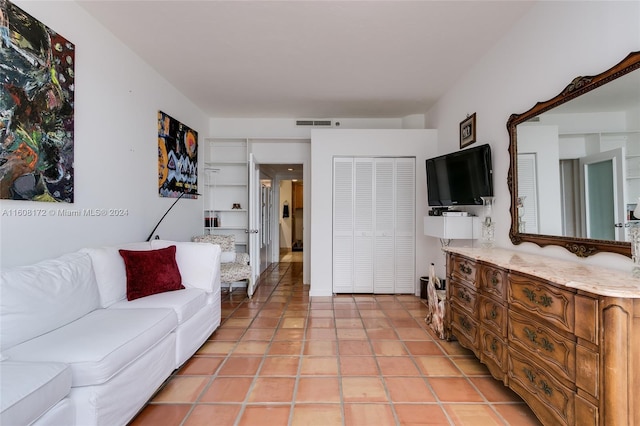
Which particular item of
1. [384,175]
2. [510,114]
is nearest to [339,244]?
[384,175]

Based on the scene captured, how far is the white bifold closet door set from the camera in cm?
434

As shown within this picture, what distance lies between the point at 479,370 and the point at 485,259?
92 centimetres

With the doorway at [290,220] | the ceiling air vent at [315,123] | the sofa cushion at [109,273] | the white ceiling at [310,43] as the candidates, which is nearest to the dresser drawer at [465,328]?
the white ceiling at [310,43]

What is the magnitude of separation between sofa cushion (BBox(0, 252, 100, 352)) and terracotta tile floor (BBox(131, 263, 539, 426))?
0.77 metres

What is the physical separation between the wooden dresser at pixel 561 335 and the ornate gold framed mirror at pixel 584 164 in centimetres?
22

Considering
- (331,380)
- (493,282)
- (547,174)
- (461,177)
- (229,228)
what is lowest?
(331,380)

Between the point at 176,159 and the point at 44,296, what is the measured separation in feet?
8.09

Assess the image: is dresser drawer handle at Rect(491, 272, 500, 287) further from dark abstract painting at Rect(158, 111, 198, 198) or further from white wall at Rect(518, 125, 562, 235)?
dark abstract painting at Rect(158, 111, 198, 198)

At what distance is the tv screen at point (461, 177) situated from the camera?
2855 millimetres

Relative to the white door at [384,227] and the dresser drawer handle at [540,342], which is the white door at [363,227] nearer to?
the white door at [384,227]

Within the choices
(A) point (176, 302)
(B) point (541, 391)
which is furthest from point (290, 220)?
(B) point (541, 391)

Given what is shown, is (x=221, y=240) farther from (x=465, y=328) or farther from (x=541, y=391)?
(x=541, y=391)

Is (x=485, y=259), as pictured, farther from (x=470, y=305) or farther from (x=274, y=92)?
(x=274, y=92)

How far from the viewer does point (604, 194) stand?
65.9 inches
